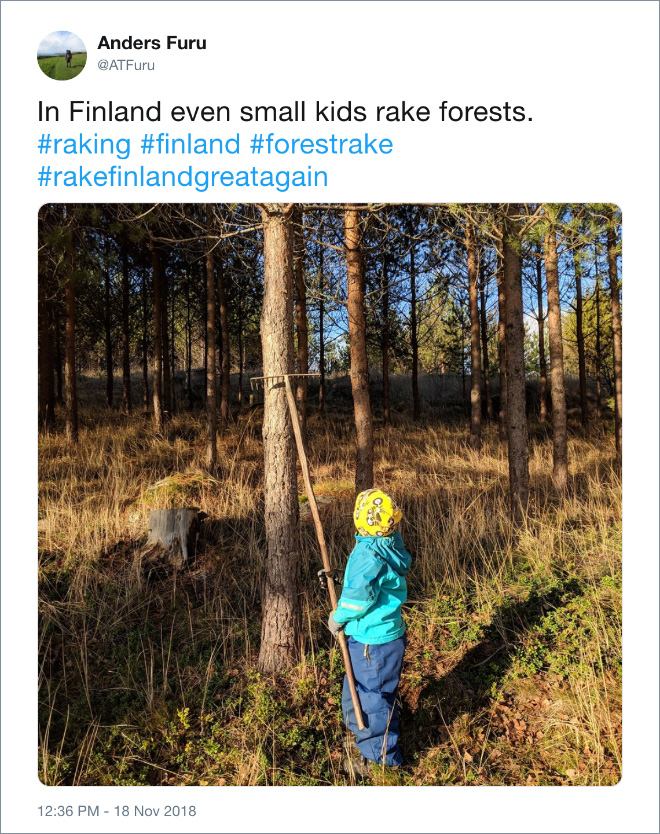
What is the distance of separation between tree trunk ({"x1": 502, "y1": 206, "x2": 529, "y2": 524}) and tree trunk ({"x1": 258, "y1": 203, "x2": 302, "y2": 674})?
11.0 ft

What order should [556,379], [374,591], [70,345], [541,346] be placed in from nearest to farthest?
[374,591]
[556,379]
[70,345]
[541,346]

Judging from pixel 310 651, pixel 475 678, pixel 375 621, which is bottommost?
pixel 475 678

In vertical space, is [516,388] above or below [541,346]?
below

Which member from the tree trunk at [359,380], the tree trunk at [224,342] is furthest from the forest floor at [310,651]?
the tree trunk at [224,342]

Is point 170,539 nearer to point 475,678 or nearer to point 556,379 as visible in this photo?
point 475,678

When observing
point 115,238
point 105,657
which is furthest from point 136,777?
point 115,238

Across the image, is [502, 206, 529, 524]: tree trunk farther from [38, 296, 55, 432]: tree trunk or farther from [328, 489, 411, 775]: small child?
[38, 296, 55, 432]: tree trunk

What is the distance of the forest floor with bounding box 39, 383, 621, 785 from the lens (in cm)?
335

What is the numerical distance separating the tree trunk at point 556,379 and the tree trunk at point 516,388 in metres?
1.54

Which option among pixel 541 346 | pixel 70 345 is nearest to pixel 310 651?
pixel 70 345

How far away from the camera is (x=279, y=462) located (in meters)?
3.90

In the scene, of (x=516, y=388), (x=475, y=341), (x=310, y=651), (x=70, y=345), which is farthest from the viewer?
(x=475, y=341)

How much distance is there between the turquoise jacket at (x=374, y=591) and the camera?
298cm

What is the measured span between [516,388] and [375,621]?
403 cm
